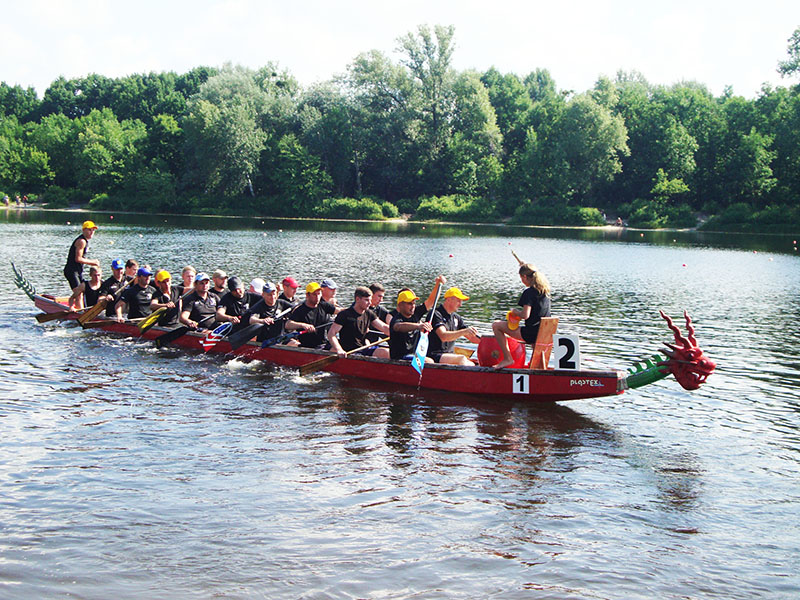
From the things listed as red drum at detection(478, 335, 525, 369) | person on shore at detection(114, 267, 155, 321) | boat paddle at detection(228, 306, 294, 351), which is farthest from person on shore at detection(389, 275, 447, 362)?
person on shore at detection(114, 267, 155, 321)

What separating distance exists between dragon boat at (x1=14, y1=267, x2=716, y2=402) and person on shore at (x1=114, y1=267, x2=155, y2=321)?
326cm

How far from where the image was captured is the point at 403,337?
13.6 m

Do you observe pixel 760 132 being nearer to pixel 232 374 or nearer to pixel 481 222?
pixel 481 222

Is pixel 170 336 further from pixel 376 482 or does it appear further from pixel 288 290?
pixel 376 482

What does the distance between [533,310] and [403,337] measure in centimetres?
235

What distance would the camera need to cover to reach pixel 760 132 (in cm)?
7419

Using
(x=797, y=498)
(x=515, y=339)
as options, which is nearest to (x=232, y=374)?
(x=515, y=339)

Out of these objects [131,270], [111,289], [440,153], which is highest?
[440,153]

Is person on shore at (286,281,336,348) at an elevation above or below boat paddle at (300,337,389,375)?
above

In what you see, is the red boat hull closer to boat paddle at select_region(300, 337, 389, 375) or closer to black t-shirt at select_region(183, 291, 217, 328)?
boat paddle at select_region(300, 337, 389, 375)

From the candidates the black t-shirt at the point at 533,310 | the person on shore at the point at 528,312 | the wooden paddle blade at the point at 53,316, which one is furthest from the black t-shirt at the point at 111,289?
the black t-shirt at the point at 533,310

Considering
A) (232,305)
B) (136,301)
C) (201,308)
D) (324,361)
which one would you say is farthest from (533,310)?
(136,301)

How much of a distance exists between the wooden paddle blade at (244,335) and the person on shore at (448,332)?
3963mm

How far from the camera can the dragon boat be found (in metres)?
11.2
